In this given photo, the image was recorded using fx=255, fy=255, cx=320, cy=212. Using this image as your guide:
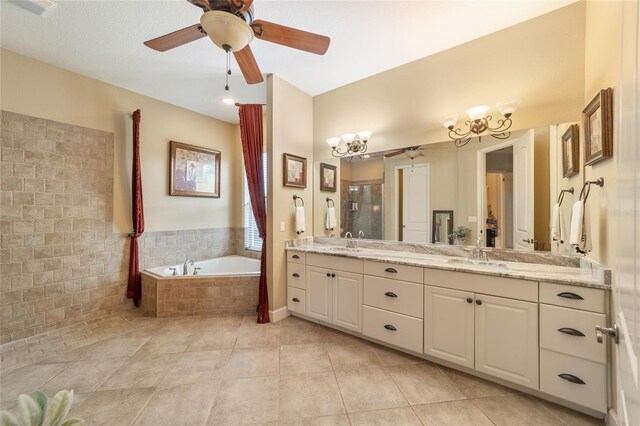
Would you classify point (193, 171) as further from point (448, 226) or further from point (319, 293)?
point (448, 226)

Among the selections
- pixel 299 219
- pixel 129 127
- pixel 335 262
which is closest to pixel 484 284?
pixel 335 262

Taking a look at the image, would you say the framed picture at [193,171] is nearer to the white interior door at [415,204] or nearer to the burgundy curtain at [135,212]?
the burgundy curtain at [135,212]

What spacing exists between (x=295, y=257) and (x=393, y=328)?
134 cm

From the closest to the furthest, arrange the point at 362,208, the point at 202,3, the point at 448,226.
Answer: the point at 202,3
the point at 448,226
the point at 362,208

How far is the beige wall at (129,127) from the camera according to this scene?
2641 mm

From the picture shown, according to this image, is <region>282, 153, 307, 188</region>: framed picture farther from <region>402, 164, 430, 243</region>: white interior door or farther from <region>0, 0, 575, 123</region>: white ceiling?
<region>402, 164, 430, 243</region>: white interior door

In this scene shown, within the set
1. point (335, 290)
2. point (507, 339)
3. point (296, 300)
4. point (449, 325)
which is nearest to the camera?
point (507, 339)

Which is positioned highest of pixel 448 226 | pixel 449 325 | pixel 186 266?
pixel 448 226

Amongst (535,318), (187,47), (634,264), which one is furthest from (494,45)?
(187,47)

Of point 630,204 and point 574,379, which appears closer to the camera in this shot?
point 630,204

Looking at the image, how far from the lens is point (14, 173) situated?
99.0 inches

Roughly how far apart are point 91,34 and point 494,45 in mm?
3707

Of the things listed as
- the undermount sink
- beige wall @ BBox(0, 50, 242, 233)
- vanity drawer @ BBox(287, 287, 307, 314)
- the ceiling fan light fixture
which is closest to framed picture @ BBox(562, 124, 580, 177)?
the undermount sink

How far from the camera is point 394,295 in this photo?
92.4 inches
